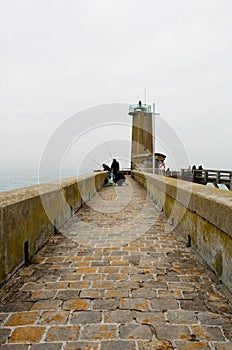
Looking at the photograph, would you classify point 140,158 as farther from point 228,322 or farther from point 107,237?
point 228,322

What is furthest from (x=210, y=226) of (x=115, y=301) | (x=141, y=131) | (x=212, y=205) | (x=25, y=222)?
(x=141, y=131)

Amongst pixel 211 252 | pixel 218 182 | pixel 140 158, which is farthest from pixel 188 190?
pixel 140 158

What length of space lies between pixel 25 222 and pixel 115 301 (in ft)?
5.32

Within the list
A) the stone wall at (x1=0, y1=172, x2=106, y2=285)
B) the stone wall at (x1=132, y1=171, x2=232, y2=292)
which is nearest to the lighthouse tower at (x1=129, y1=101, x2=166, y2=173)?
the stone wall at (x1=0, y1=172, x2=106, y2=285)

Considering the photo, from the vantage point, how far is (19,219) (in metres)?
3.55

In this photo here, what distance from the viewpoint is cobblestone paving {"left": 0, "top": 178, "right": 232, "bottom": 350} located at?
217 cm

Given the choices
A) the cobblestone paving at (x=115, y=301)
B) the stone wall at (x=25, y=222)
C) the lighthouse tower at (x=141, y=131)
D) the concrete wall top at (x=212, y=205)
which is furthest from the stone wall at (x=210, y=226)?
the lighthouse tower at (x=141, y=131)

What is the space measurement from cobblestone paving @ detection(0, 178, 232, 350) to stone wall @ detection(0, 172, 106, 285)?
0.18 m

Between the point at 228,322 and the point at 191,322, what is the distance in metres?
0.29

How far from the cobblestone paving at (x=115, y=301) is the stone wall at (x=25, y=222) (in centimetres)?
18

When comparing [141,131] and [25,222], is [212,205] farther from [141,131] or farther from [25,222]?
[141,131]

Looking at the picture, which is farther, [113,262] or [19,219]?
[113,262]

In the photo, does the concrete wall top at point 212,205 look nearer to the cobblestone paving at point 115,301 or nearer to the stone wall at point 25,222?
the cobblestone paving at point 115,301

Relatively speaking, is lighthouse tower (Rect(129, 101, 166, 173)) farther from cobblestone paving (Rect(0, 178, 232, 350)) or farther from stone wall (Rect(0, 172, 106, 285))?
cobblestone paving (Rect(0, 178, 232, 350))
